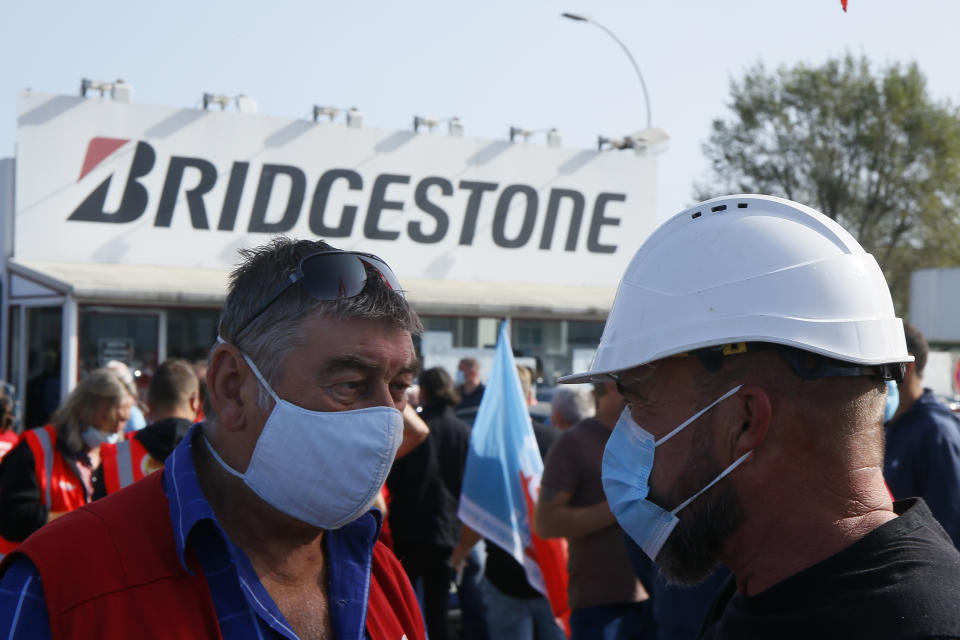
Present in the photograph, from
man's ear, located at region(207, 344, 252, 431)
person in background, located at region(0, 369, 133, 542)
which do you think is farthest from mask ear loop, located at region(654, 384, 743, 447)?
person in background, located at region(0, 369, 133, 542)

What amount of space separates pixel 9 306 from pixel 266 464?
17.0 meters

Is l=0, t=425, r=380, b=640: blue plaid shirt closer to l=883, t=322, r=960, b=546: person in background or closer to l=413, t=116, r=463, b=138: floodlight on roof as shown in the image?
l=883, t=322, r=960, b=546: person in background

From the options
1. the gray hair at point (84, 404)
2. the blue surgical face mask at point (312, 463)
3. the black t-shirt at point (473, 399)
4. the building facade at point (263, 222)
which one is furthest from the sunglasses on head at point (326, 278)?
the building facade at point (263, 222)

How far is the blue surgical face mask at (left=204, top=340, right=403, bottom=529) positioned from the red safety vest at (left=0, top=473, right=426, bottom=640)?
23cm

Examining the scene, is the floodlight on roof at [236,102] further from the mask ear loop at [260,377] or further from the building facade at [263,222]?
the mask ear loop at [260,377]

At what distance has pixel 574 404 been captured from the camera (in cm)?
704

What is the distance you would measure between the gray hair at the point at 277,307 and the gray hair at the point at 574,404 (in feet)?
15.7

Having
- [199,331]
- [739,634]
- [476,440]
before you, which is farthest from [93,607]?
[199,331]

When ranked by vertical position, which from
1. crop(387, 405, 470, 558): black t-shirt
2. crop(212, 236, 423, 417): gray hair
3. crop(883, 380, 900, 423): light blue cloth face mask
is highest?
crop(212, 236, 423, 417): gray hair

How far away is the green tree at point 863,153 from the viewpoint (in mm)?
39750

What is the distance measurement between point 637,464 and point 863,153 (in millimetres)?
41414

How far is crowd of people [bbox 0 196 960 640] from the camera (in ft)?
5.98

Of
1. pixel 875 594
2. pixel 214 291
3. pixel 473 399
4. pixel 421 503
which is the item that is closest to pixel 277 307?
pixel 875 594

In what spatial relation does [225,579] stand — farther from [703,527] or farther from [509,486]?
[509,486]
